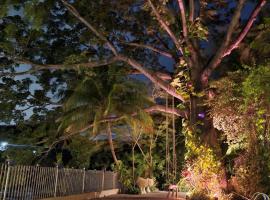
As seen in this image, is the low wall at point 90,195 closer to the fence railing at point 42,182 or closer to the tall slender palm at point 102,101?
the fence railing at point 42,182

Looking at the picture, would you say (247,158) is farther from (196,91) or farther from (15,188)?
(15,188)

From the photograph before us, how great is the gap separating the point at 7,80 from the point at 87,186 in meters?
5.15

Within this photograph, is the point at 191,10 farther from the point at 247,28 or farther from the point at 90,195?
the point at 90,195

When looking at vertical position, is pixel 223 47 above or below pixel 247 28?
below

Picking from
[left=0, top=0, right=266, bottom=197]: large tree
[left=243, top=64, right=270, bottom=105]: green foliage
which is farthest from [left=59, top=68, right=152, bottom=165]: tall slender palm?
[left=243, top=64, right=270, bottom=105]: green foliage

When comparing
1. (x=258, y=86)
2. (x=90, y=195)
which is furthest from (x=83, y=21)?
(x=90, y=195)

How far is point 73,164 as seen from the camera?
65.5 feet

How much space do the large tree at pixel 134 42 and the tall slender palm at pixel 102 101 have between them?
6.41ft

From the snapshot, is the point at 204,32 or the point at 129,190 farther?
the point at 129,190

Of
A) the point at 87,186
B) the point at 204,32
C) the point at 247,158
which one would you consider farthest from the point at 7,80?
the point at 247,158

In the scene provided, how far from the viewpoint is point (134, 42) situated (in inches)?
642

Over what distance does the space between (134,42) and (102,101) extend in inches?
128

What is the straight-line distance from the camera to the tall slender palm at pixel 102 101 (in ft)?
55.2

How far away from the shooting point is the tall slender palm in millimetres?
16812
